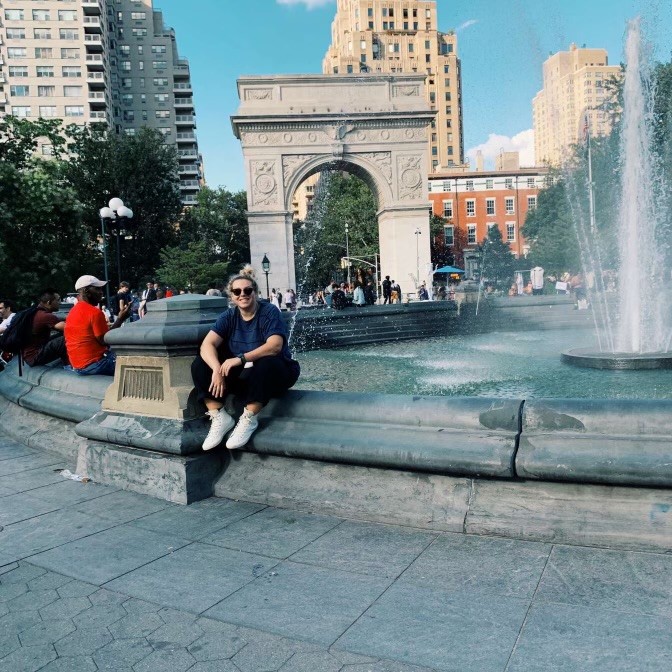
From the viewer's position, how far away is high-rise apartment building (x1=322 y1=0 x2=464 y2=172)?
371ft

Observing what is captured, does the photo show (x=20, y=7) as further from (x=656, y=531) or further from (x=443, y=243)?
(x=656, y=531)

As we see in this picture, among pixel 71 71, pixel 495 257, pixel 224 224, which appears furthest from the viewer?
pixel 495 257

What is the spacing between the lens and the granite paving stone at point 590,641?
2139mm

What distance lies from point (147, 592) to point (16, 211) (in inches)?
875

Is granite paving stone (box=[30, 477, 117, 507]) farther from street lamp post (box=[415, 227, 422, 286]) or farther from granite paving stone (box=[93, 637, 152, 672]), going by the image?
street lamp post (box=[415, 227, 422, 286])

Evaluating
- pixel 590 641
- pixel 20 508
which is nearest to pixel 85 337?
pixel 20 508

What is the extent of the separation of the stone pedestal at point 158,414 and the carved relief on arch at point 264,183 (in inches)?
1320

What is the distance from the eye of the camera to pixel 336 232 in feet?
217

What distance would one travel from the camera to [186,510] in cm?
391

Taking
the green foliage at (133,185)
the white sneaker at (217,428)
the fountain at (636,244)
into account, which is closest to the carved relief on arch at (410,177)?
the green foliage at (133,185)

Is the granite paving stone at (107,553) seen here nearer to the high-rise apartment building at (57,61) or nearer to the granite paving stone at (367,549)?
the granite paving stone at (367,549)

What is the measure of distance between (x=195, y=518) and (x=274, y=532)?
553mm

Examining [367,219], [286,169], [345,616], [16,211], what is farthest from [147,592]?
[367,219]

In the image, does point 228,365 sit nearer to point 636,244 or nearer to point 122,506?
point 122,506
